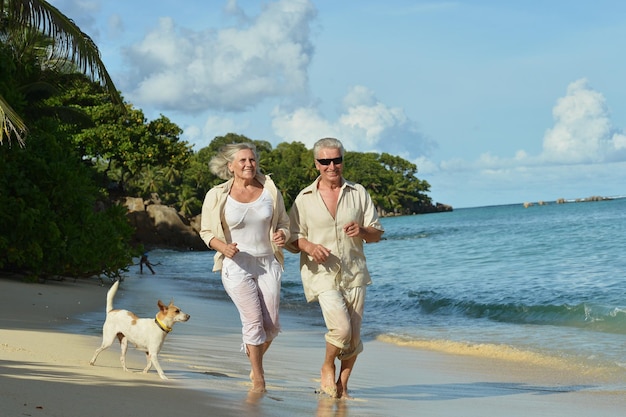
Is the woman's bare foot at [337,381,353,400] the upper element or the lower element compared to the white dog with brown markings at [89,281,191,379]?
lower

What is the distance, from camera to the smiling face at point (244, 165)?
6637mm

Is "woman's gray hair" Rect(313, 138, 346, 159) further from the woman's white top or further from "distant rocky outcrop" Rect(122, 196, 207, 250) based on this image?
"distant rocky outcrop" Rect(122, 196, 207, 250)

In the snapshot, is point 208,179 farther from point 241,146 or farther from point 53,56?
point 241,146

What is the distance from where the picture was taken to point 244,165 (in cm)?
665

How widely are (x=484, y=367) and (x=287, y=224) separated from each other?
476 cm

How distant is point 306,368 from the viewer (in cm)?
914

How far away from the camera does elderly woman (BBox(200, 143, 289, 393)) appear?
662cm

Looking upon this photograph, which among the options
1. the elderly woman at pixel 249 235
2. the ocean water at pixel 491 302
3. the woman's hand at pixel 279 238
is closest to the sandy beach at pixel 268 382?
the elderly woman at pixel 249 235

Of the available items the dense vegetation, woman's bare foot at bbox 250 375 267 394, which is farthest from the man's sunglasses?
the dense vegetation

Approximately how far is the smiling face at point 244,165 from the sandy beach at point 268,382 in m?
1.64

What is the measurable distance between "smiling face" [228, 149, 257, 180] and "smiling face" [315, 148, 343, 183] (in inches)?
19.8

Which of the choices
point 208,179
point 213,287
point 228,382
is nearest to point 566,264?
point 213,287

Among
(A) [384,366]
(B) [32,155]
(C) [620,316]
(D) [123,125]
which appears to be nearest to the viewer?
(A) [384,366]

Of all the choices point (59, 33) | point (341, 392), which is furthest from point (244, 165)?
point (59, 33)
